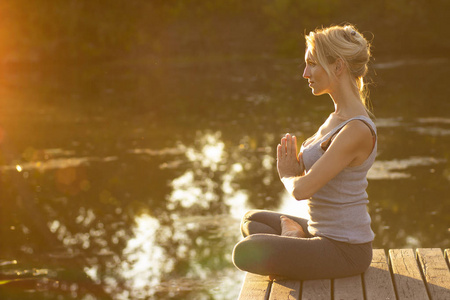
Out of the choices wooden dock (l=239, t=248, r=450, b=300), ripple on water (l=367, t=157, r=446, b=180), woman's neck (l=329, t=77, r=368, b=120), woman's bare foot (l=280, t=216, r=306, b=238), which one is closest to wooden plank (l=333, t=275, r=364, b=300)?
wooden dock (l=239, t=248, r=450, b=300)

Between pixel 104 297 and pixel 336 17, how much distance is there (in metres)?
30.2

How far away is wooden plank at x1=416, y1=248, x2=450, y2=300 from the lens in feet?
11.6

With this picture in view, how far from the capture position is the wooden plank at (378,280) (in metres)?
3.52

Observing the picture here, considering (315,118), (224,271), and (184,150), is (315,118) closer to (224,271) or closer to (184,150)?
(184,150)

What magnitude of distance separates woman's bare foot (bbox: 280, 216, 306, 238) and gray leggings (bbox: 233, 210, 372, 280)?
139 millimetres

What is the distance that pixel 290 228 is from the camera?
395 cm

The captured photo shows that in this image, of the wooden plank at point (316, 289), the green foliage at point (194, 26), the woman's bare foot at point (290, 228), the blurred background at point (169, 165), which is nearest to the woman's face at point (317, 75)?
the woman's bare foot at point (290, 228)

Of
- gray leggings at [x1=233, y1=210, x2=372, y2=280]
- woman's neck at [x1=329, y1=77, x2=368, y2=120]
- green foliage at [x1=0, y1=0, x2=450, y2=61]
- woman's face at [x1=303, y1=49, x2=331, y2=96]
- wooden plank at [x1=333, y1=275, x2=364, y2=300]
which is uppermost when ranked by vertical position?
green foliage at [x1=0, y1=0, x2=450, y2=61]

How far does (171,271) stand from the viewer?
583cm

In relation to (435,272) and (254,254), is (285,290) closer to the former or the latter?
(254,254)

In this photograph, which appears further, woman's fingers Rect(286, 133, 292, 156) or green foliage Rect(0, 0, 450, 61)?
green foliage Rect(0, 0, 450, 61)

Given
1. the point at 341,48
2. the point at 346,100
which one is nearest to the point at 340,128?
the point at 346,100

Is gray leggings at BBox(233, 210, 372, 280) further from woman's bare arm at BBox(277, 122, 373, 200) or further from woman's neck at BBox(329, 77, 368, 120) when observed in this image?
woman's neck at BBox(329, 77, 368, 120)

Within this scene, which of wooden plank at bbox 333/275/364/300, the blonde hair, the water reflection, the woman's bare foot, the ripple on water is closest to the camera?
wooden plank at bbox 333/275/364/300
